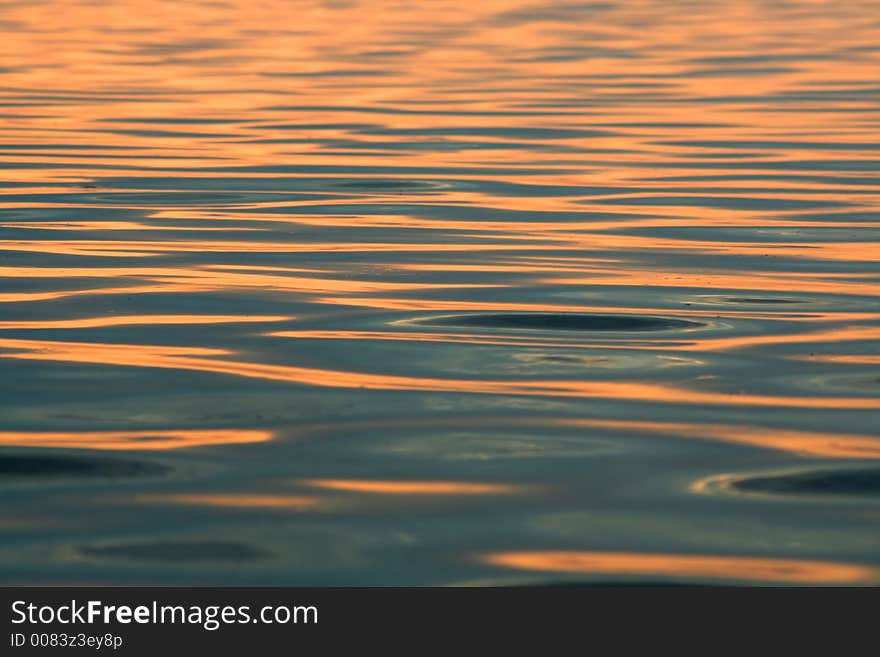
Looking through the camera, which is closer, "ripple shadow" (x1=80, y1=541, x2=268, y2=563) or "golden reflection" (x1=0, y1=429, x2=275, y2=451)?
"ripple shadow" (x1=80, y1=541, x2=268, y2=563)

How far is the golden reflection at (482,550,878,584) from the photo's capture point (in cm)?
439

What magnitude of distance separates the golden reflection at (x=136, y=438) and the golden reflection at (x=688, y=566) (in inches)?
47.3

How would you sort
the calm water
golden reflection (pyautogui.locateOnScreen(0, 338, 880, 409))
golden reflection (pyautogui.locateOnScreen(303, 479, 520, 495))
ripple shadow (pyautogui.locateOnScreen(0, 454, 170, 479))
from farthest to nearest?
golden reflection (pyautogui.locateOnScreen(0, 338, 880, 409)), ripple shadow (pyautogui.locateOnScreen(0, 454, 170, 479)), golden reflection (pyautogui.locateOnScreen(303, 479, 520, 495)), the calm water

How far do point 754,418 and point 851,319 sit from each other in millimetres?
1603

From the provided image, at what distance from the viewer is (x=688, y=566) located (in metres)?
4.46

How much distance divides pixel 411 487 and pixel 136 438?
875 mm

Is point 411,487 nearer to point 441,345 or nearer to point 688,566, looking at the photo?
point 688,566

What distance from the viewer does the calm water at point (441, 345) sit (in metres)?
4.68

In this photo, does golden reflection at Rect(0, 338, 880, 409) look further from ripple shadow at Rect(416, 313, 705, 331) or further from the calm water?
ripple shadow at Rect(416, 313, 705, 331)

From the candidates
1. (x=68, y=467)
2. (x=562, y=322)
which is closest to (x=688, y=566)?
(x=68, y=467)

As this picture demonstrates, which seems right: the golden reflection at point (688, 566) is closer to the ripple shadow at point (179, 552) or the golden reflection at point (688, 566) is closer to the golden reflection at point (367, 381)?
the ripple shadow at point (179, 552)

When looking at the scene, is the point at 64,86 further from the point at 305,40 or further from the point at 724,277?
the point at 724,277

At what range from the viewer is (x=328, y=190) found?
440 inches

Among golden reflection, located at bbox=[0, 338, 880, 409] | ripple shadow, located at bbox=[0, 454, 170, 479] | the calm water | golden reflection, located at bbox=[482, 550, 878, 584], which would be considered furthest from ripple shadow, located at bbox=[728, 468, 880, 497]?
ripple shadow, located at bbox=[0, 454, 170, 479]
